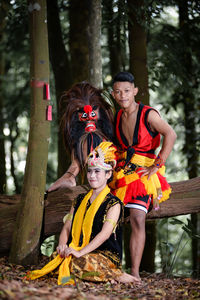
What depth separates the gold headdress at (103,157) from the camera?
4.18 m

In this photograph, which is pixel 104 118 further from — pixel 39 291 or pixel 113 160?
pixel 39 291

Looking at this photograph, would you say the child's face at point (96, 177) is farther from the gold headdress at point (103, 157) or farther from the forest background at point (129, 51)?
the forest background at point (129, 51)

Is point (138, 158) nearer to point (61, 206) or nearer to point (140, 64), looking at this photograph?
point (61, 206)

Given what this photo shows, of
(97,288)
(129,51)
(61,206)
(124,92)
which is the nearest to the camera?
(97,288)

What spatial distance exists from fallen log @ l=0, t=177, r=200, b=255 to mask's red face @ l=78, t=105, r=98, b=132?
2.72 ft

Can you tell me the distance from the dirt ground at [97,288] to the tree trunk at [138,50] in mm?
2694

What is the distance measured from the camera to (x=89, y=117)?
4.78 meters

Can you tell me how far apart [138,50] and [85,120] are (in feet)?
5.55

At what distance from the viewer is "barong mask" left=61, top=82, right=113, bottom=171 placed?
4.77 meters

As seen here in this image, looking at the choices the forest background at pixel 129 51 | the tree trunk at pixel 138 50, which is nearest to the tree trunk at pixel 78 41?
the forest background at pixel 129 51

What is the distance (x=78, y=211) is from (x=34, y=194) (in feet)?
1.91

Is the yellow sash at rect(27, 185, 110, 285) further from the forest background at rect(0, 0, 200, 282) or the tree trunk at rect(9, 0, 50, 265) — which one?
the forest background at rect(0, 0, 200, 282)

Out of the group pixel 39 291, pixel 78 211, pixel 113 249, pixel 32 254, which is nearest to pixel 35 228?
pixel 32 254

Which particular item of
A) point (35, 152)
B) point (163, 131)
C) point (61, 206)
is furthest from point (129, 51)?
point (61, 206)
